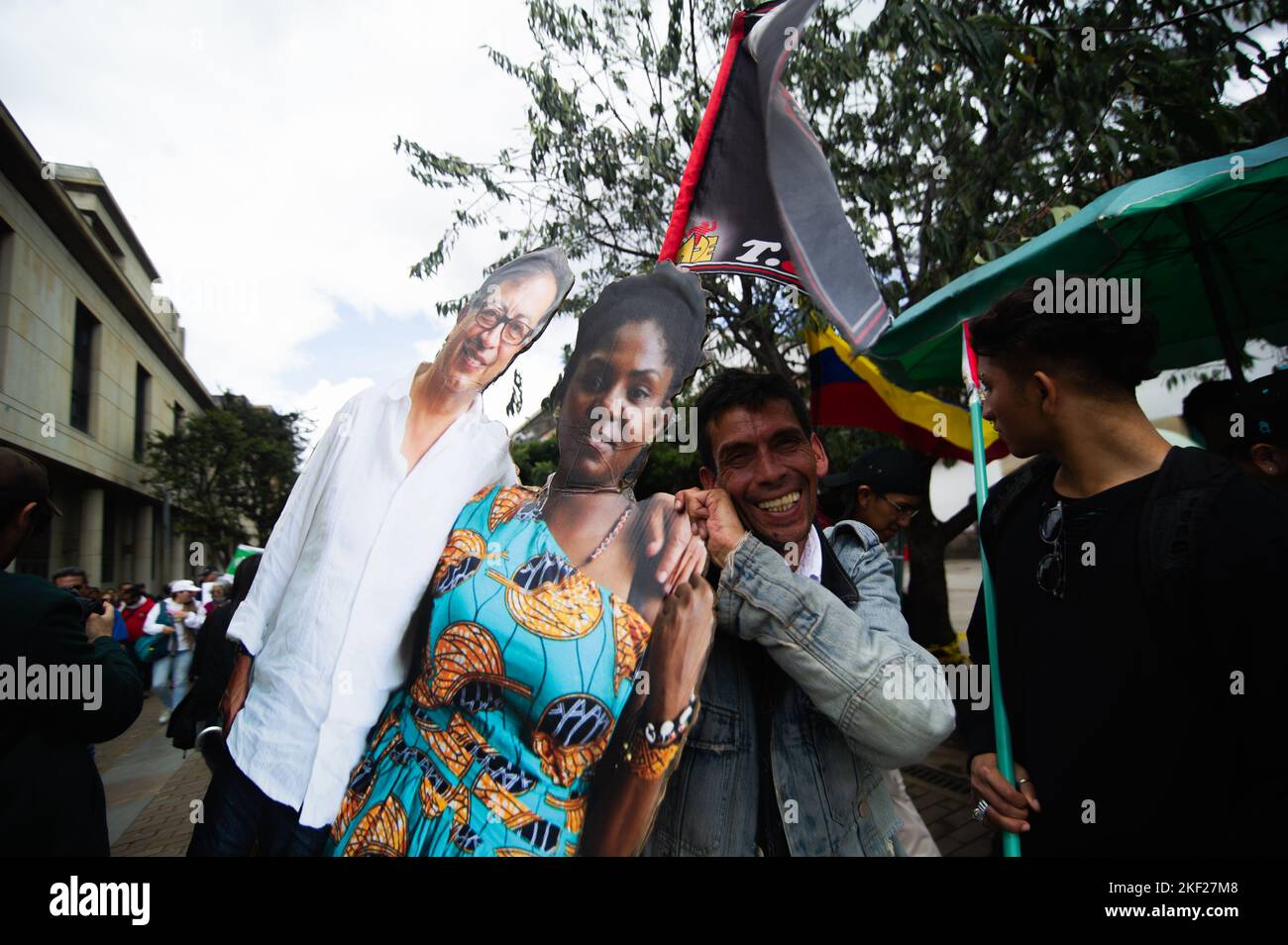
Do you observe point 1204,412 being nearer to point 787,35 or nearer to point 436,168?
point 787,35

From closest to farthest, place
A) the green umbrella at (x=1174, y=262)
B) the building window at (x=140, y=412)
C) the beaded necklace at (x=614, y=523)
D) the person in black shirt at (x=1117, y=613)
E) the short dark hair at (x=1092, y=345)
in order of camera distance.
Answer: the person in black shirt at (x=1117, y=613)
the beaded necklace at (x=614, y=523)
the short dark hair at (x=1092, y=345)
the green umbrella at (x=1174, y=262)
the building window at (x=140, y=412)

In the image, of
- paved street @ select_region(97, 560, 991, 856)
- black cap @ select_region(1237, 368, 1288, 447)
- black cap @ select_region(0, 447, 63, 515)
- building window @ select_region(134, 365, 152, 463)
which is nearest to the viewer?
black cap @ select_region(0, 447, 63, 515)

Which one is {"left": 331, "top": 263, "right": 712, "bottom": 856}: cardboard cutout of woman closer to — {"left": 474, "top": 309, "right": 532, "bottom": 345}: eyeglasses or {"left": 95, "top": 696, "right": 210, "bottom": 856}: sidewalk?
{"left": 474, "top": 309, "right": 532, "bottom": 345}: eyeglasses

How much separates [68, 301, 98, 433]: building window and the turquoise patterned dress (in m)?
1.18

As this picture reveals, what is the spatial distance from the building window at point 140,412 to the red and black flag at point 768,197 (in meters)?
1.80

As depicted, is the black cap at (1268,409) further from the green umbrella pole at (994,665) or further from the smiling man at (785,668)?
the smiling man at (785,668)

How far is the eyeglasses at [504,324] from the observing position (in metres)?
1.53

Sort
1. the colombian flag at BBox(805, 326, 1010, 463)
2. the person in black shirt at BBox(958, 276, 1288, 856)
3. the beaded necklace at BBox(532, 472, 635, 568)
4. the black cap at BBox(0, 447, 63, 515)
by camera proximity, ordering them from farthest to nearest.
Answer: the colombian flag at BBox(805, 326, 1010, 463) < the black cap at BBox(0, 447, 63, 515) < the beaded necklace at BBox(532, 472, 635, 568) < the person in black shirt at BBox(958, 276, 1288, 856)

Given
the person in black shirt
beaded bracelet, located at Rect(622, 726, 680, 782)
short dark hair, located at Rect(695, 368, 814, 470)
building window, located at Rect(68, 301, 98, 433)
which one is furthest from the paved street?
the person in black shirt

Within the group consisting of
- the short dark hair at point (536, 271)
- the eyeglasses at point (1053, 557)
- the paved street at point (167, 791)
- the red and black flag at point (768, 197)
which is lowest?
the paved street at point (167, 791)

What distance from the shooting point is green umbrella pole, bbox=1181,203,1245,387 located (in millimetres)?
2172

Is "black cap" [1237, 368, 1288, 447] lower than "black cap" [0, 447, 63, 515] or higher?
higher

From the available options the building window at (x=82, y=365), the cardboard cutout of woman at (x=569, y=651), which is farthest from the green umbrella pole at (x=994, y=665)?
the building window at (x=82, y=365)

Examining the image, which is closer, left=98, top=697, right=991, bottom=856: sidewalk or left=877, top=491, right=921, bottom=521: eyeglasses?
left=877, top=491, right=921, bottom=521: eyeglasses
